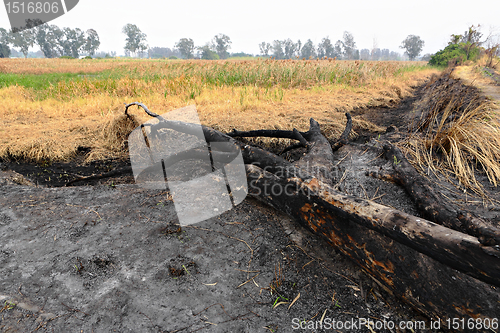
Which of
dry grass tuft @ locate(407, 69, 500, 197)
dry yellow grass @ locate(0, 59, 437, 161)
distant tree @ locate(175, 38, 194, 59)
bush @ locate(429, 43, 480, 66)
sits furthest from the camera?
distant tree @ locate(175, 38, 194, 59)

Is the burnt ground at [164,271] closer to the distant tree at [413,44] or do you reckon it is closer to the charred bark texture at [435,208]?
the charred bark texture at [435,208]

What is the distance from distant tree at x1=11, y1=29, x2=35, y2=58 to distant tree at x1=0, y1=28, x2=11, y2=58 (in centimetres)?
243

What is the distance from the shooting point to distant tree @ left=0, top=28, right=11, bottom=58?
61.8 metres

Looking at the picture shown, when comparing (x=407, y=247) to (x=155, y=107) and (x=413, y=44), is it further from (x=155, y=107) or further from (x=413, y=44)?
(x=413, y=44)

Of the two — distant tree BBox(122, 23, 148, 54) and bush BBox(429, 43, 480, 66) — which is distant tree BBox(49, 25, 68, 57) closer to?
distant tree BBox(122, 23, 148, 54)

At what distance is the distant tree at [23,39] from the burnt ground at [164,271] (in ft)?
321

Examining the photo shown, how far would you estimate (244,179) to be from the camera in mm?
2254

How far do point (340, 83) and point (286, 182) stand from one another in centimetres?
837

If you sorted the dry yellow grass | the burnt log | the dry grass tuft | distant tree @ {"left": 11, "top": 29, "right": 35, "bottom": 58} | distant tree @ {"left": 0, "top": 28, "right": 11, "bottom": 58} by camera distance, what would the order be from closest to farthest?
Result: the burnt log < the dry grass tuft < the dry yellow grass < distant tree @ {"left": 0, "top": 28, "right": 11, "bottom": 58} < distant tree @ {"left": 11, "top": 29, "right": 35, "bottom": 58}

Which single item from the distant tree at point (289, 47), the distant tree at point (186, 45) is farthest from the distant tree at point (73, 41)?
the distant tree at point (289, 47)

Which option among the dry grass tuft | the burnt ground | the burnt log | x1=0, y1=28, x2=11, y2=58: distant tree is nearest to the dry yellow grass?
the dry grass tuft

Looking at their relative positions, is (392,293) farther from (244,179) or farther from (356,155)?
(356,155)

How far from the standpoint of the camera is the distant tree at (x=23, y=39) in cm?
6738

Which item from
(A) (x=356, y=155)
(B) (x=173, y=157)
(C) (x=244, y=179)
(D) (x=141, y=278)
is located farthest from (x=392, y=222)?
(B) (x=173, y=157)
